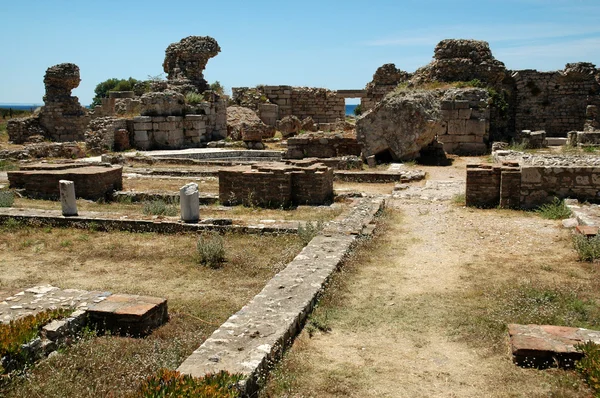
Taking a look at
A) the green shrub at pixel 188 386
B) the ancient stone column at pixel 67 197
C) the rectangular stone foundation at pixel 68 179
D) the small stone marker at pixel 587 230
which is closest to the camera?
the green shrub at pixel 188 386

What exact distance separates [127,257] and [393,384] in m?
4.92

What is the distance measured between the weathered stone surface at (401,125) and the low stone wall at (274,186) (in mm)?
6008

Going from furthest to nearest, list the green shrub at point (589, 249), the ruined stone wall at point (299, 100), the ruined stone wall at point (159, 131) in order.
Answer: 1. the ruined stone wall at point (299, 100)
2. the ruined stone wall at point (159, 131)
3. the green shrub at point (589, 249)

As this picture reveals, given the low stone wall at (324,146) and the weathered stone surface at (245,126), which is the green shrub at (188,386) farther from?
the weathered stone surface at (245,126)

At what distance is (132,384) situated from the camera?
3.95m

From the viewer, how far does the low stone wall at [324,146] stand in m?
17.9

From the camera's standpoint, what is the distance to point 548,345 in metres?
4.28

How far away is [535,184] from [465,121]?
971 cm

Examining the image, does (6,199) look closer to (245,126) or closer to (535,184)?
(535,184)

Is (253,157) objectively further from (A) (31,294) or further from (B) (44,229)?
(A) (31,294)

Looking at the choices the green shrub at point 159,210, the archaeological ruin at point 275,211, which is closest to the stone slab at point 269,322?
the archaeological ruin at point 275,211

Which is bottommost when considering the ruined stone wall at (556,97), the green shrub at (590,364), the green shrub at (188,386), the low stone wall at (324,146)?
the green shrub at (590,364)

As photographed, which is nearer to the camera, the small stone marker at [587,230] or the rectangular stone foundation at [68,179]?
the small stone marker at [587,230]

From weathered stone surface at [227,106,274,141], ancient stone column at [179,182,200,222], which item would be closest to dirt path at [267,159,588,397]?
ancient stone column at [179,182,200,222]
